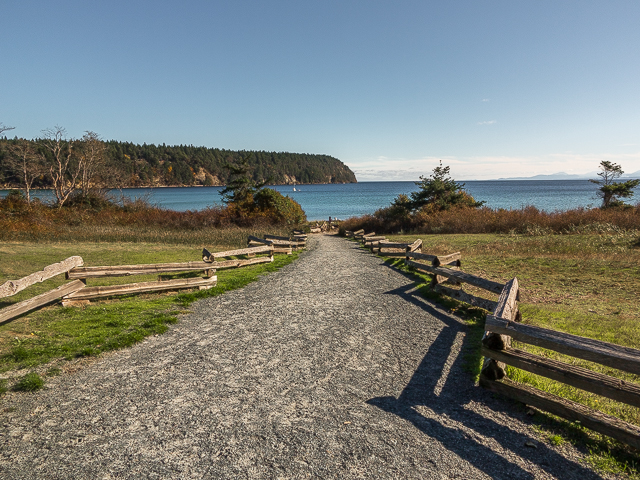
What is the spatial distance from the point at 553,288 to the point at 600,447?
8.69 meters

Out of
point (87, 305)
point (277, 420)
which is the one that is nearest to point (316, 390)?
point (277, 420)

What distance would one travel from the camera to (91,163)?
44.9m

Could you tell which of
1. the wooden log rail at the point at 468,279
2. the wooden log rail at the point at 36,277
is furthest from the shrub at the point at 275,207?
the wooden log rail at the point at 36,277

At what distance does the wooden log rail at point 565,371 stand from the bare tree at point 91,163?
158 ft

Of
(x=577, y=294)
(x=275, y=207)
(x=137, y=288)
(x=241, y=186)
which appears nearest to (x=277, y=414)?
(x=137, y=288)

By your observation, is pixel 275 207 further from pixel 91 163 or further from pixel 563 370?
pixel 563 370

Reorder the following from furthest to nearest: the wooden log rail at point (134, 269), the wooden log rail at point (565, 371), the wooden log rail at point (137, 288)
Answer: the wooden log rail at point (134, 269)
the wooden log rail at point (137, 288)
the wooden log rail at point (565, 371)

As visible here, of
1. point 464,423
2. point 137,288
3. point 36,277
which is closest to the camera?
point 464,423

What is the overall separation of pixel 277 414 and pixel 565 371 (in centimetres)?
397

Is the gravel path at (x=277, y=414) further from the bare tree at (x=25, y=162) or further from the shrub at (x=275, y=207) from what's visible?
the bare tree at (x=25, y=162)

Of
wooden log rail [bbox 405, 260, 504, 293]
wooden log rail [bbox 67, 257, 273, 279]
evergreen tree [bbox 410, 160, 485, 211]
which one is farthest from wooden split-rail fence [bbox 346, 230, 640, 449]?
evergreen tree [bbox 410, 160, 485, 211]

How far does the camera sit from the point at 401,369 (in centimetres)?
664

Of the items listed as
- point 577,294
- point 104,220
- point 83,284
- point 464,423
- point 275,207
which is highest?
point 275,207

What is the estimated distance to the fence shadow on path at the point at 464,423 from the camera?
13.4 feet
